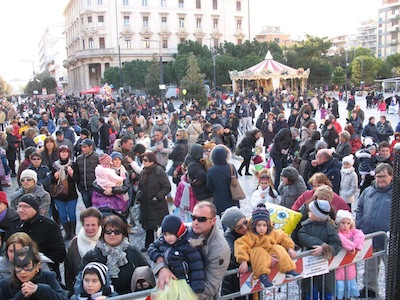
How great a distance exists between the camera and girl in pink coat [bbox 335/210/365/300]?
3.85 m

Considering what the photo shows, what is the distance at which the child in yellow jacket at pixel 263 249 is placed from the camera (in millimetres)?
3281

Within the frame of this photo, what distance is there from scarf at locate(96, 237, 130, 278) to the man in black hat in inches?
33.9

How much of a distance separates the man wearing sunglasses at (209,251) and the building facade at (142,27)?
6287cm

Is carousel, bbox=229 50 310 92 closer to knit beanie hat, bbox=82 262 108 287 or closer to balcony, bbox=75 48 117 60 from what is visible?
balcony, bbox=75 48 117 60

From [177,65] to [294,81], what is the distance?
15.4 m

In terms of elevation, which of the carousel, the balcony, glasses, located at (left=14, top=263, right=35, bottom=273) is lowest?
glasses, located at (left=14, top=263, right=35, bottom=273)

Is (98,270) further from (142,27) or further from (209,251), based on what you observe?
(142,27)

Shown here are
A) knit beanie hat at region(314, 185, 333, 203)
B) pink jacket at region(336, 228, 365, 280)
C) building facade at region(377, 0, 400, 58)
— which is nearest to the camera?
pink jacket at region(336, 228, 365, 280)

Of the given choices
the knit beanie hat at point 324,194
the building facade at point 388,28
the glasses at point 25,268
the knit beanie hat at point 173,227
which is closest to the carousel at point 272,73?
the knit beanie hat at point 324,194

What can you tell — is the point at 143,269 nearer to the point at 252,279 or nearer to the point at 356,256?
the point at 252,279

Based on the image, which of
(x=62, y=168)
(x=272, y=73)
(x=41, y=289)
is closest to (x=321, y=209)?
(x=41, y=289)

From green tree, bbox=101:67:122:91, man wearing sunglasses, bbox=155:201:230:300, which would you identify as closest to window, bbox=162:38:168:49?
green tree, bbox=101:67:122:91

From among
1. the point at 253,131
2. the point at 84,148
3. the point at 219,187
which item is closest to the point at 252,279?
the point at 219,187

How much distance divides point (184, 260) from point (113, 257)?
0.71m
